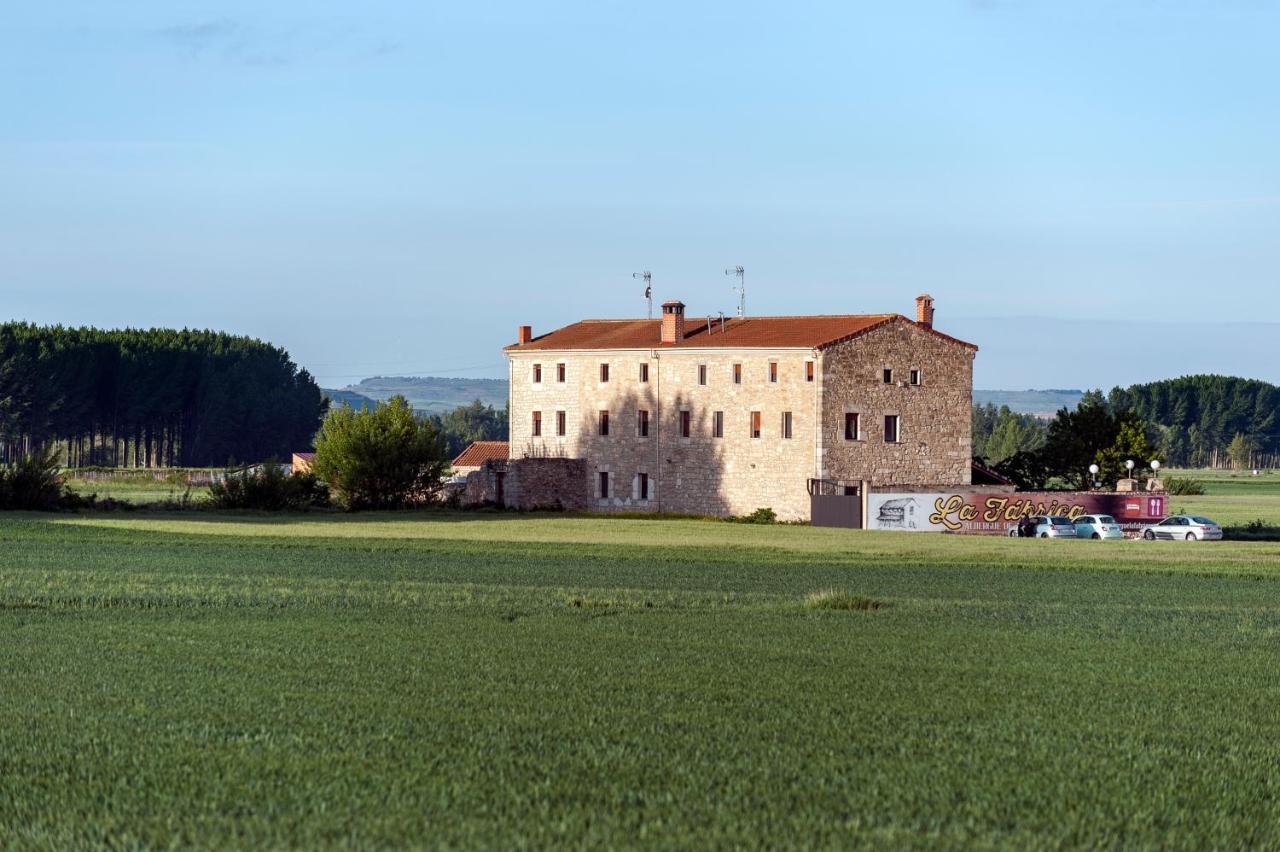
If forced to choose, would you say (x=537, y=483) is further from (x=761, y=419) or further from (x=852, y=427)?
(x=852, y=427)

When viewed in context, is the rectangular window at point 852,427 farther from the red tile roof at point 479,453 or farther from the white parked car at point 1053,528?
the red tile roof at point 479,453

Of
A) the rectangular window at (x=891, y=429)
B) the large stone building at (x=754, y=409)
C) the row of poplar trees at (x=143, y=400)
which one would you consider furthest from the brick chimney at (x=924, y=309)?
the row of poplar trees at (x=143, y=400)

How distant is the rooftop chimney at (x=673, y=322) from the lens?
282ft

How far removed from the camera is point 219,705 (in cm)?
1819

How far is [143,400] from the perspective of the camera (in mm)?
152625

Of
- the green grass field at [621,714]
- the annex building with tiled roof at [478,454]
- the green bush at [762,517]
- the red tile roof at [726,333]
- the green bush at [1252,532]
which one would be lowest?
the green grass field at [621,714]

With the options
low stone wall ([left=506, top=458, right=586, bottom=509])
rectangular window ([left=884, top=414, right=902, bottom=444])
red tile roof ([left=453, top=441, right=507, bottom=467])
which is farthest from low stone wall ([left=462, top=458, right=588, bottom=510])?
red tile roof ([left=453, top=441, right=507, bottom=467])

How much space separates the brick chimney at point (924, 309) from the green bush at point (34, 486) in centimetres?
4262

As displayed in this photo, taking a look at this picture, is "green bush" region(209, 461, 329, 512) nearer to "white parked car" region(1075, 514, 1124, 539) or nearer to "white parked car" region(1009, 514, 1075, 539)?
"white parked car" region(1009, 514, 1075, 539)

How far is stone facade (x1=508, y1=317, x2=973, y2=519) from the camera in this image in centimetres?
7938

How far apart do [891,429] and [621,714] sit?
6420 cm

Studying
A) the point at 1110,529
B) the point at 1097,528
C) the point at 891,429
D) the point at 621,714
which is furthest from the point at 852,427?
the point at 621,714

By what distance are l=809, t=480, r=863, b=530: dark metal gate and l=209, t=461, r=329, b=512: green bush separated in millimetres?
25312

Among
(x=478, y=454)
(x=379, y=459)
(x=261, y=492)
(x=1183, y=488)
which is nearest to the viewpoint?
(x=261, y=492)
